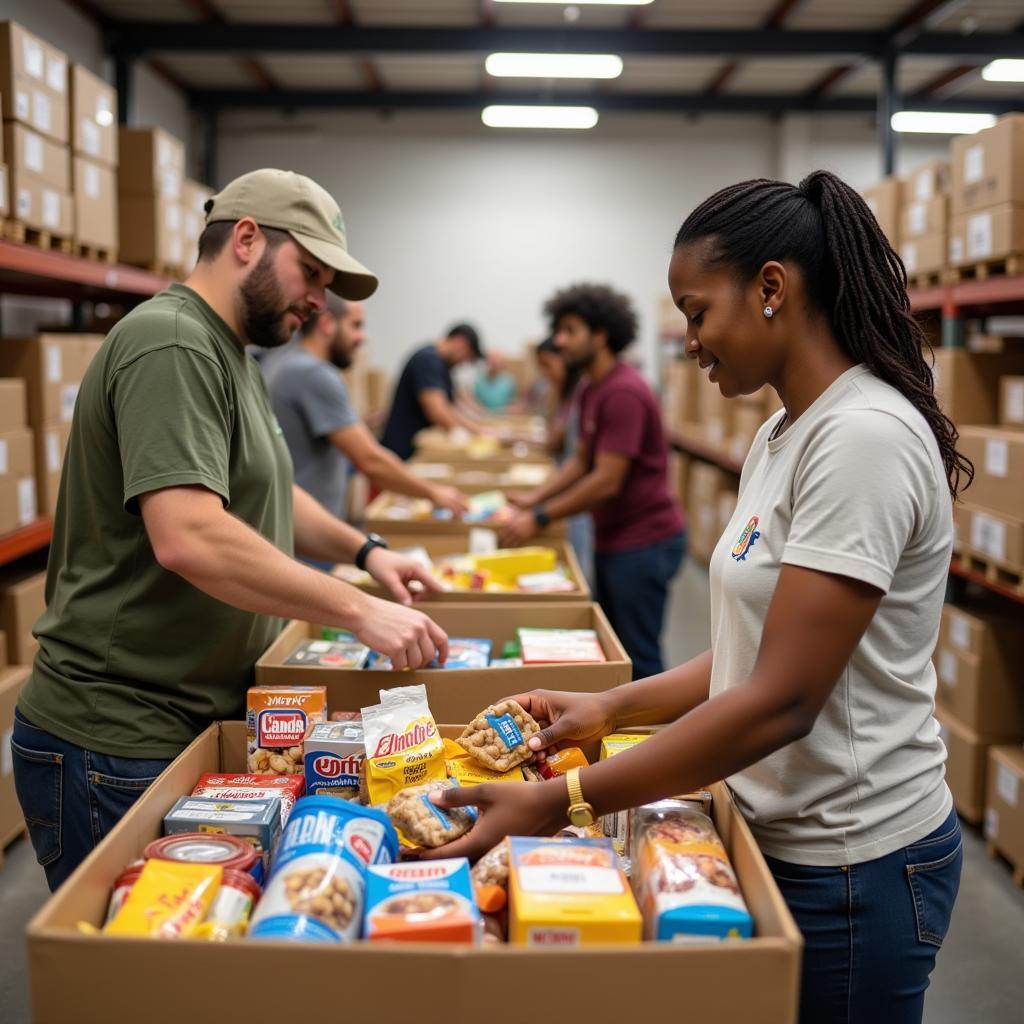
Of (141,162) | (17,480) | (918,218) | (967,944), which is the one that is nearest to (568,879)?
(967,944)

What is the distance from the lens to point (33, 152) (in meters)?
3.80

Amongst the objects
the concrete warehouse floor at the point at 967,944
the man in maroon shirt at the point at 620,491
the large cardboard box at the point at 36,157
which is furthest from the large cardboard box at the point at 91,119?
the concrete warehouse floor at the point at 967,944

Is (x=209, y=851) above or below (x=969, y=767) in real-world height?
above

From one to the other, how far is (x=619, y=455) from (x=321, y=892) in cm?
311

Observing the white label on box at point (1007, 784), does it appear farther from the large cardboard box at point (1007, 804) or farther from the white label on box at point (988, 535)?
the white label on box at point (988, 535)

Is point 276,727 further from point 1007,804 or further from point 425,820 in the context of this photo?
point 1007,804

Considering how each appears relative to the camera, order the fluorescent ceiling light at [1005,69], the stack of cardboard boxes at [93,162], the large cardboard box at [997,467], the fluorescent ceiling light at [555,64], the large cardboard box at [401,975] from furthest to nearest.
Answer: the fluorescent ceiling light at [1005,69]
the fluorescent ceiling light at [555,64]
the stack of cardboard boxes at [93,162]
the large cardboard box at [997,467]
the large cardboard box at [401,975]

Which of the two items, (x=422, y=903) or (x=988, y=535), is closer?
(x=422, y=903)

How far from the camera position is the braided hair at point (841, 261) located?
1.35m

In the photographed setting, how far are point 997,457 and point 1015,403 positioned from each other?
333 mm

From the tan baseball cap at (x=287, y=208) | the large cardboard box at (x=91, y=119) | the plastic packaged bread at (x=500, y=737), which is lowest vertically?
the plastic packaged bread at (x=500, y=737)

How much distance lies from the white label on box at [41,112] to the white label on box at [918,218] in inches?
141

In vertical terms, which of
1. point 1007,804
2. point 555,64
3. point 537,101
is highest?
point 537,101

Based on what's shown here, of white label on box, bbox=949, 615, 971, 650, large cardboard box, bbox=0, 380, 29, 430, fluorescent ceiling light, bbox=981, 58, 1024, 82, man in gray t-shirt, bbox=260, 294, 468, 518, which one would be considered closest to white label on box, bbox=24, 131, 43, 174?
large cardboard box, bbox=0, 380, 29, 430
